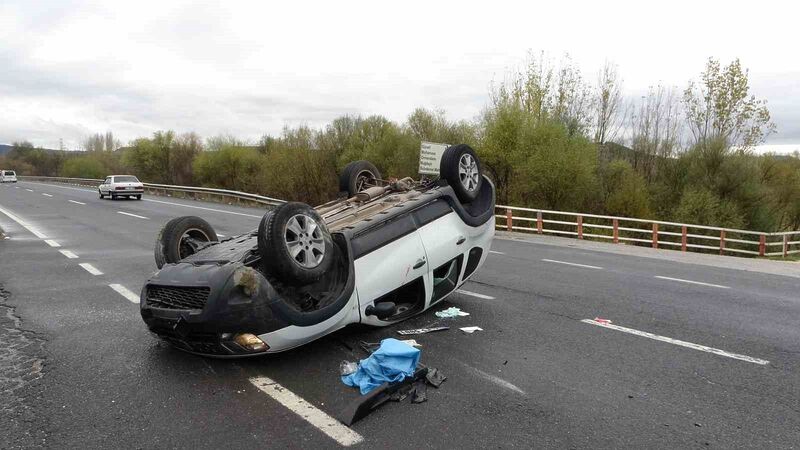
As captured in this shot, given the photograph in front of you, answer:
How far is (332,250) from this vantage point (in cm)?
455

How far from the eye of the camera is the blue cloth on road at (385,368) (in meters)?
3.93

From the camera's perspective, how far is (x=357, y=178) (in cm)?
692

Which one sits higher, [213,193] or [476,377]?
[213,193]

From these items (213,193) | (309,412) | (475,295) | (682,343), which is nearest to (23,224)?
(475,295)

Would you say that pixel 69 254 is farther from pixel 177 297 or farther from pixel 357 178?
pixel 177 297

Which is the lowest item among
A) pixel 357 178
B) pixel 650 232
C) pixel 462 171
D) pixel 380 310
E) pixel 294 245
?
pixel 650 232

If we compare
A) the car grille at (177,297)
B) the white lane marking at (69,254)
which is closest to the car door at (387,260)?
the car grille at (177,297)

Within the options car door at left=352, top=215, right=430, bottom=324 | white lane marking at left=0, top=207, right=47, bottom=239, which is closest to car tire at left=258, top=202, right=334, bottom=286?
car door at left=352, top=215, right=430, bottom=324

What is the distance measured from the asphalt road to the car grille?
56 centimetres

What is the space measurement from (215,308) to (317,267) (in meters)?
0.86

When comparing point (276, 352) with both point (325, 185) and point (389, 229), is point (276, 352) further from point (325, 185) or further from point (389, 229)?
point (325, 185)

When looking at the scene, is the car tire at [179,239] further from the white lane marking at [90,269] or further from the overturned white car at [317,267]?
the white lane marking at [90,269]

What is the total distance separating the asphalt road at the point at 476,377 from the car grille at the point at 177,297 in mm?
564

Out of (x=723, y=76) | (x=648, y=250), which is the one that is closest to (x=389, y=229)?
(x=648, y=250)
